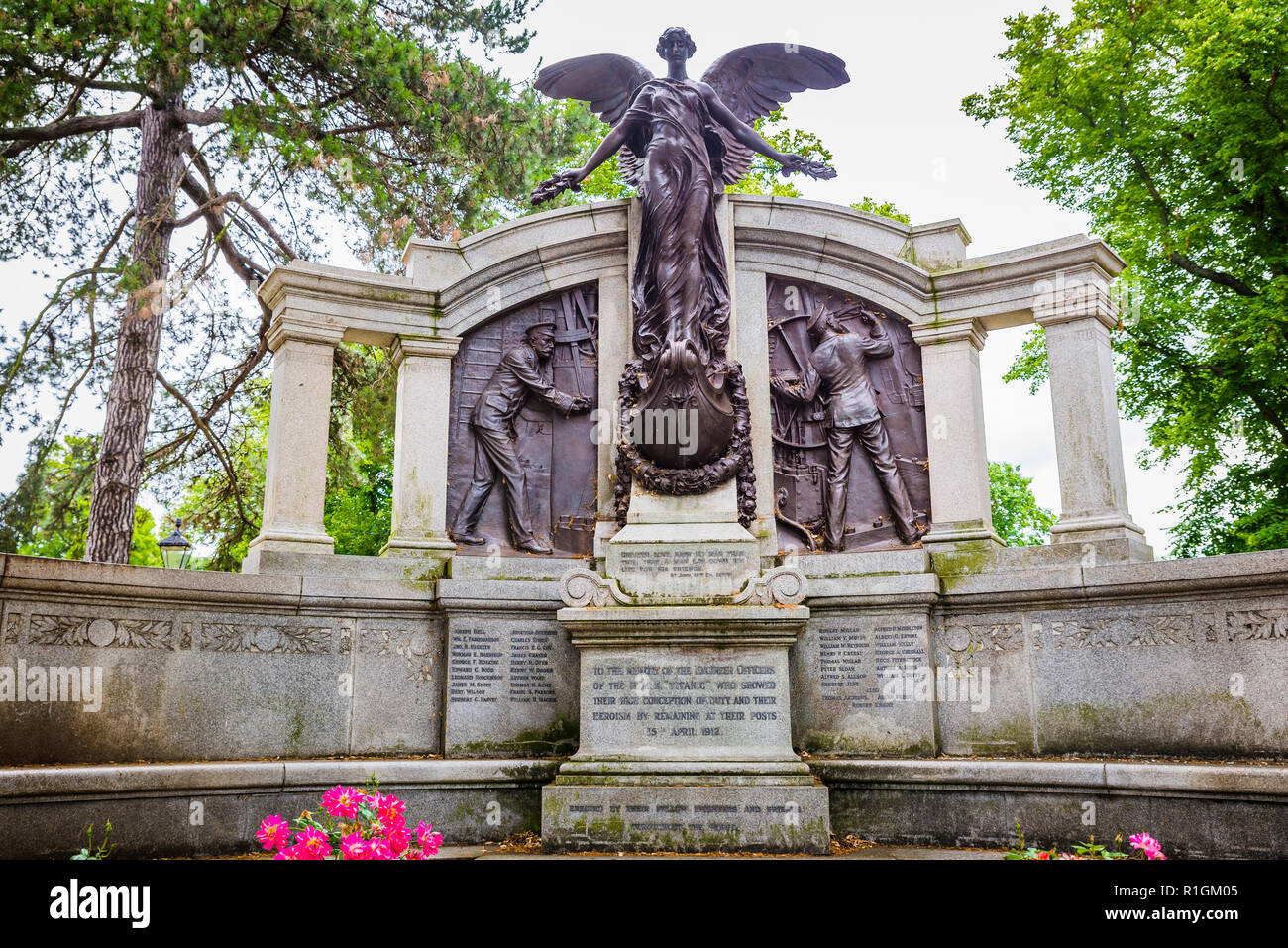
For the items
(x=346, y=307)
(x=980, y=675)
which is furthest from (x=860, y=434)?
(x=346, y=307)

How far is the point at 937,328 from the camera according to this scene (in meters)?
9.86

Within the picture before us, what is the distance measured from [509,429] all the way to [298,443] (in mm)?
1958

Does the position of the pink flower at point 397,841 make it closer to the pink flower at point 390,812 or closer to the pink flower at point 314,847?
the pink flower at point 390,812

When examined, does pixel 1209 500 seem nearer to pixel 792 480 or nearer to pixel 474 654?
pixel 792 480

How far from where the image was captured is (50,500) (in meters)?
17.0

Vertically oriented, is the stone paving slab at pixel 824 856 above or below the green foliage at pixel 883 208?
below

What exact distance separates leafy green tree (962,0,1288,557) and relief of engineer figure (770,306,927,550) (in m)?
9.64

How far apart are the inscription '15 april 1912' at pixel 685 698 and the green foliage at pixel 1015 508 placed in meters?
29.9

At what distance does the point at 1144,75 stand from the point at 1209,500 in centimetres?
773

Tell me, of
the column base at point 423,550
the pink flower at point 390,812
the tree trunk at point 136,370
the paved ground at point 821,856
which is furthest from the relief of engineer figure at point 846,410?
the tree trunk at point 136,370

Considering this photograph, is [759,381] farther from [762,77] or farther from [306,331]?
[306,331]

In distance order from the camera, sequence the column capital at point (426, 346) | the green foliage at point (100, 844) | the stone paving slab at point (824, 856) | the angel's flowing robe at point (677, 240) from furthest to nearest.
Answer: the column capital at point (426, 346) < the angel's flowing robe at point (677, 240) < the stone paving slab at point (824, 856) < the green foliage at point (100, 844)

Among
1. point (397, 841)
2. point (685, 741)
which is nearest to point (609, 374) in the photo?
point (685, 741)

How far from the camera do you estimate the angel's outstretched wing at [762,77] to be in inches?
424
